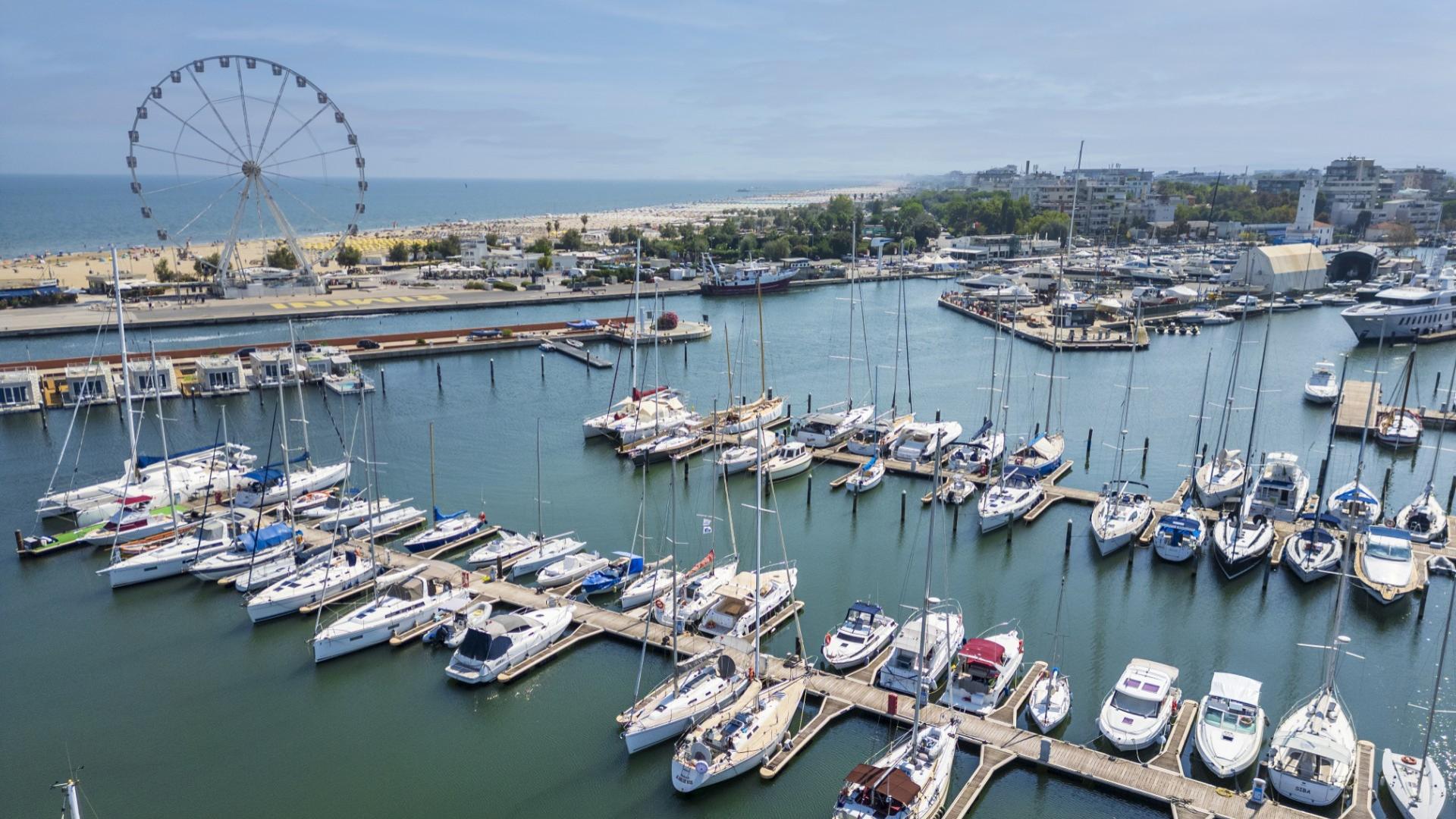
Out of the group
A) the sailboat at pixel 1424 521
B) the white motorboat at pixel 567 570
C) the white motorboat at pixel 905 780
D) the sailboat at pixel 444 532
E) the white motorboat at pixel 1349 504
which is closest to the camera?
the white motorboat at pixel 905 780

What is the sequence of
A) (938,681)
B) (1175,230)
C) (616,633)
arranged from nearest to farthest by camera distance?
1. (938,681)
2. (616,633)
3. (1175,230)

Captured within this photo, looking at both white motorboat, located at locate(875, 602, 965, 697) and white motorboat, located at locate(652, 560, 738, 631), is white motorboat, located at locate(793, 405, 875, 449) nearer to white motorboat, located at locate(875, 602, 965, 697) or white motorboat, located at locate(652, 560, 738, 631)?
white motorboat, located at locate(652, 560, 738, 631)

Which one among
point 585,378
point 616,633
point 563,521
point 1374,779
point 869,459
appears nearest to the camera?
point 1374,779

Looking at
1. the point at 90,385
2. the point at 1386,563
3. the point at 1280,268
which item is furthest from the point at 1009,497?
the point at 1280,268

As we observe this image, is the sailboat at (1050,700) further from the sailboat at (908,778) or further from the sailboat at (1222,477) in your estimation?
the sailboat at (1222,477)

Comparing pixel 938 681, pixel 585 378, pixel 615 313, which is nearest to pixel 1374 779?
pixel 938 681

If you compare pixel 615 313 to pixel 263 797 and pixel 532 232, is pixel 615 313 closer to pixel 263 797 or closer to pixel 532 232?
pixel 263 797

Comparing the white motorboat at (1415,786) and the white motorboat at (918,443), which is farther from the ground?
the white motorboat at (918,443)

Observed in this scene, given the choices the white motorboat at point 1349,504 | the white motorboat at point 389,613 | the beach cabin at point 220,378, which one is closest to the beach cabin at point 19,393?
the beach cabin at point 220,378
